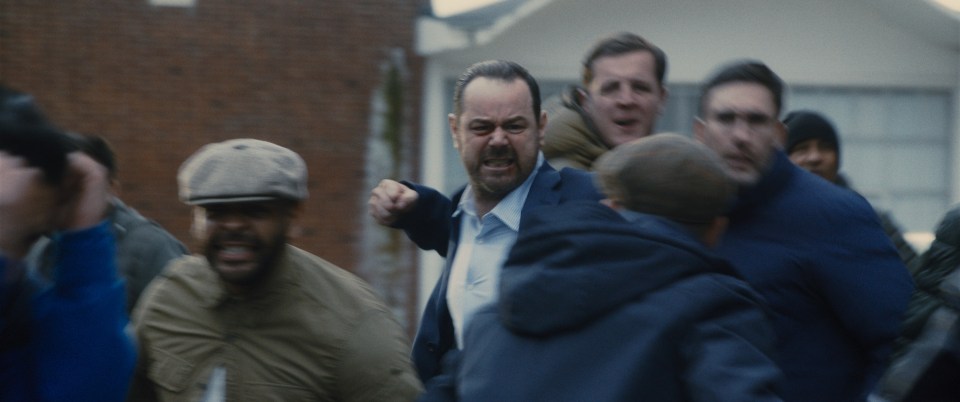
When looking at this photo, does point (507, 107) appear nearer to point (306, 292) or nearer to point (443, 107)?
point (306, 292)

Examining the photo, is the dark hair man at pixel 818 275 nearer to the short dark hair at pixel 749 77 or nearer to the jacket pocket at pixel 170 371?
the short dark hair at pixel 749 77

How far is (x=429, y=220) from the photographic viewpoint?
4.18 meters

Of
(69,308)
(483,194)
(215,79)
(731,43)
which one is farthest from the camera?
(731,43)

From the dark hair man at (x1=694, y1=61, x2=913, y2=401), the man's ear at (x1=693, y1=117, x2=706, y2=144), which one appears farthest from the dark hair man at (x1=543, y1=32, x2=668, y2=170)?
the dark hair man at (x1=694, y1=61, x2=913, y2=401)

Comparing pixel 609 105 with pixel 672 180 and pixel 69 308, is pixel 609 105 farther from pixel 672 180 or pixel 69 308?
pixel 69 308

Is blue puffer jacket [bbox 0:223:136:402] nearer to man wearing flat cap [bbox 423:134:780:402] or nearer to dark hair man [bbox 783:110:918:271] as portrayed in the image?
man wearing flat cap [bbox 423:134:780:402]

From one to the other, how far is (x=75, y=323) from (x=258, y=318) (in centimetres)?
91

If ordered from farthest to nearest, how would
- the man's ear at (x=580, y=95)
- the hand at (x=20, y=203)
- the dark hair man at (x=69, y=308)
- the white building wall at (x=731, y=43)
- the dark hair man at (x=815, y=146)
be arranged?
1. the white building wall at (x=731, y=43)
2. the dark hair man at (x=815, y=146)
3. the man's ear at (x=580, y=95)
4. the dark hair man at (x=69, y=308)
5. the hand at (x=20, y=203)

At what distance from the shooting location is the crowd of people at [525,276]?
2.37 m

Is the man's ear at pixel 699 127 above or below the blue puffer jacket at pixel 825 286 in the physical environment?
above

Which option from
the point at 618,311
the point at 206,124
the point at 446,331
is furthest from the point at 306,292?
the point at 206,124

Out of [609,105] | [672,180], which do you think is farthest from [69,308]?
[609,105]

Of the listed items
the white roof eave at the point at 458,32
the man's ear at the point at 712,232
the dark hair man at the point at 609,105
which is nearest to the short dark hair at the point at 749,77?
the dark hair man at the point at 609,105

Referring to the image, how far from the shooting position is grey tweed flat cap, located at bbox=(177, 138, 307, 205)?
10.4 feet
